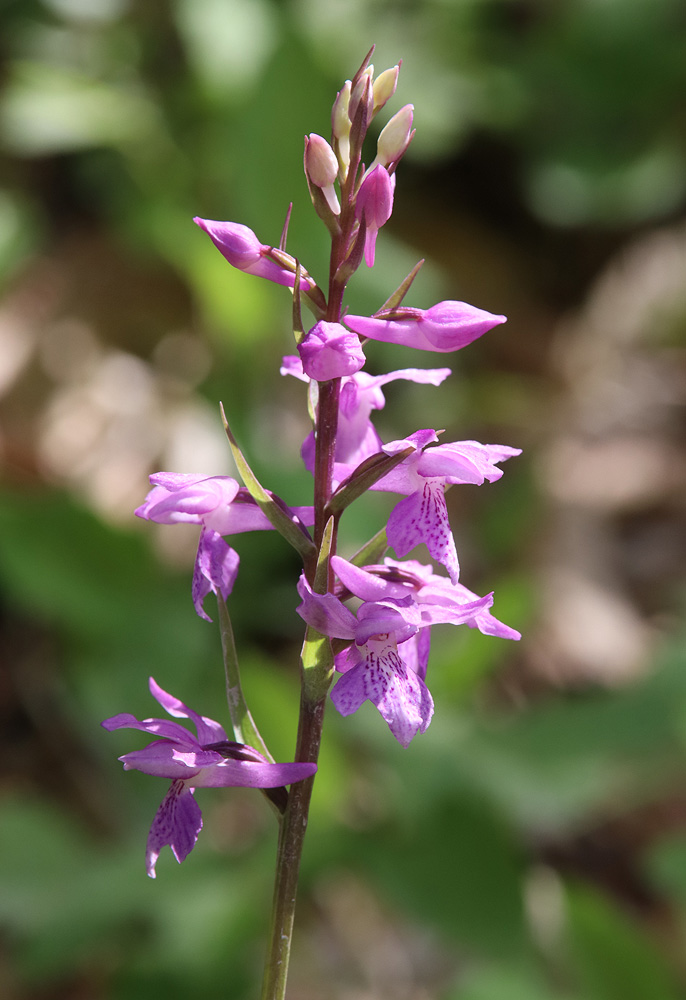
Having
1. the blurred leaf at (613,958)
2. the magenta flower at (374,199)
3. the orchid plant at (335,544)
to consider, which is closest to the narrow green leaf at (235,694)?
the orchid plant at (335,544)

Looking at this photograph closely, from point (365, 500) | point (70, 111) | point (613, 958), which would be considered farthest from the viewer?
point (70, 111)

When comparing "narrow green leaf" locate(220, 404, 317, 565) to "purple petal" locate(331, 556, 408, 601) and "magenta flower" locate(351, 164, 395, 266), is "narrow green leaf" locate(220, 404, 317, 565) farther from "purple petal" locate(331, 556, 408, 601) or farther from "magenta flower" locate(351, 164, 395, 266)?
"magenta flower" locate(351, 164, 395, 266)

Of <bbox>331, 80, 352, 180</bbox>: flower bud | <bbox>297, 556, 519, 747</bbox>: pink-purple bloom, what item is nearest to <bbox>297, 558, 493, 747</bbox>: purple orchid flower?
<bbox>297, 556, 519, 747</bbox>: pink-purple bloom

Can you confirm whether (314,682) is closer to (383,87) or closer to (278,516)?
(278,516)

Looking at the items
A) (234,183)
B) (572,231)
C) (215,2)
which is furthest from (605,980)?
(572,231)

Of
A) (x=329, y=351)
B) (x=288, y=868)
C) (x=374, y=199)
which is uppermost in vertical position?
(x=374, y=199)

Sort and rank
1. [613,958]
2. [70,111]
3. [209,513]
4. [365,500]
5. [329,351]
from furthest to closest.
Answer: [70,111], [365,500], [613,958], [209,513], [329,351]

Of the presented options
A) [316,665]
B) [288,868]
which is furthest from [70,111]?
[288,868]
